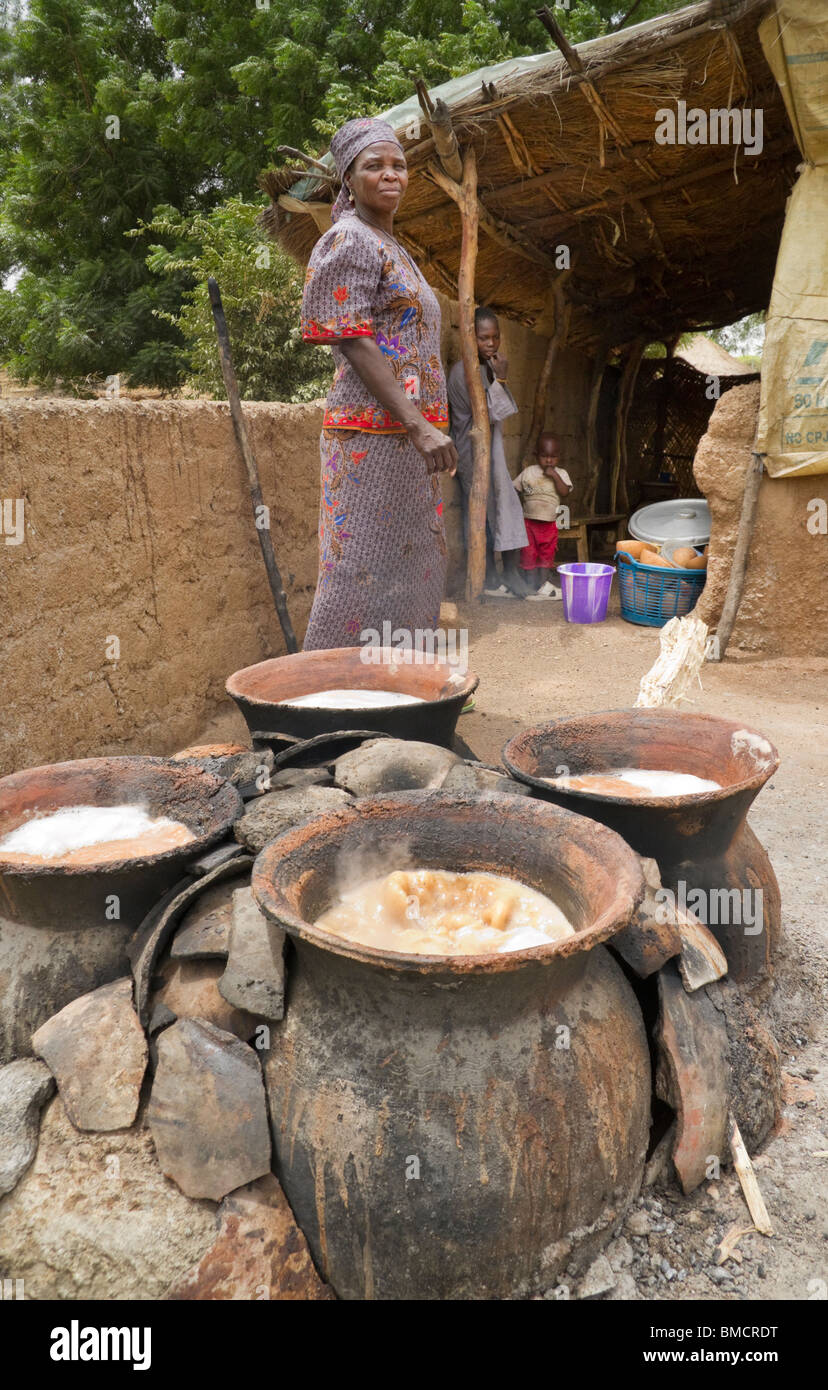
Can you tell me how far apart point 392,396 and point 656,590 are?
3.82 metres

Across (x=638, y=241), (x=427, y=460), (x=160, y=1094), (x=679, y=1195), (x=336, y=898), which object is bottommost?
(x=679, y=1195)

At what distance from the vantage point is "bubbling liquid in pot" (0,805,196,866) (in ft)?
6.53

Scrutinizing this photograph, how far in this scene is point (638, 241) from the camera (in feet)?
25.5

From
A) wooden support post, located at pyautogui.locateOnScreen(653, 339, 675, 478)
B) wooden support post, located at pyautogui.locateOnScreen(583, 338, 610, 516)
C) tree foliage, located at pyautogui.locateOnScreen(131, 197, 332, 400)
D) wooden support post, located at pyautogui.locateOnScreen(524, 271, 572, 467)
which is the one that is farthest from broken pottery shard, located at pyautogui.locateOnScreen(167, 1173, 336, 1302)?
wooden support post, located at pyautogui.locateOnScreen(653, 339, 675, 478)

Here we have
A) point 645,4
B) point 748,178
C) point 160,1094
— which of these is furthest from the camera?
point 645,4

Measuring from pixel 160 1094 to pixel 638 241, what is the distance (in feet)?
26.3

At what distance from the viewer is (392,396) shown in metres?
2.69

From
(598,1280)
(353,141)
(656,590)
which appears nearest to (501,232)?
(656,590)

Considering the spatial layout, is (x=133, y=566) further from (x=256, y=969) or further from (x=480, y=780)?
(x=256, y=969)

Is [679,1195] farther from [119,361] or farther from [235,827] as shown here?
[119,361]

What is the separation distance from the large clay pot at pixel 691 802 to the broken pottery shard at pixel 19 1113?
3.78 feet

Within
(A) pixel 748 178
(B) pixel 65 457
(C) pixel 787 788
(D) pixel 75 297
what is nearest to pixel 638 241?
(A) pixel 748 178
